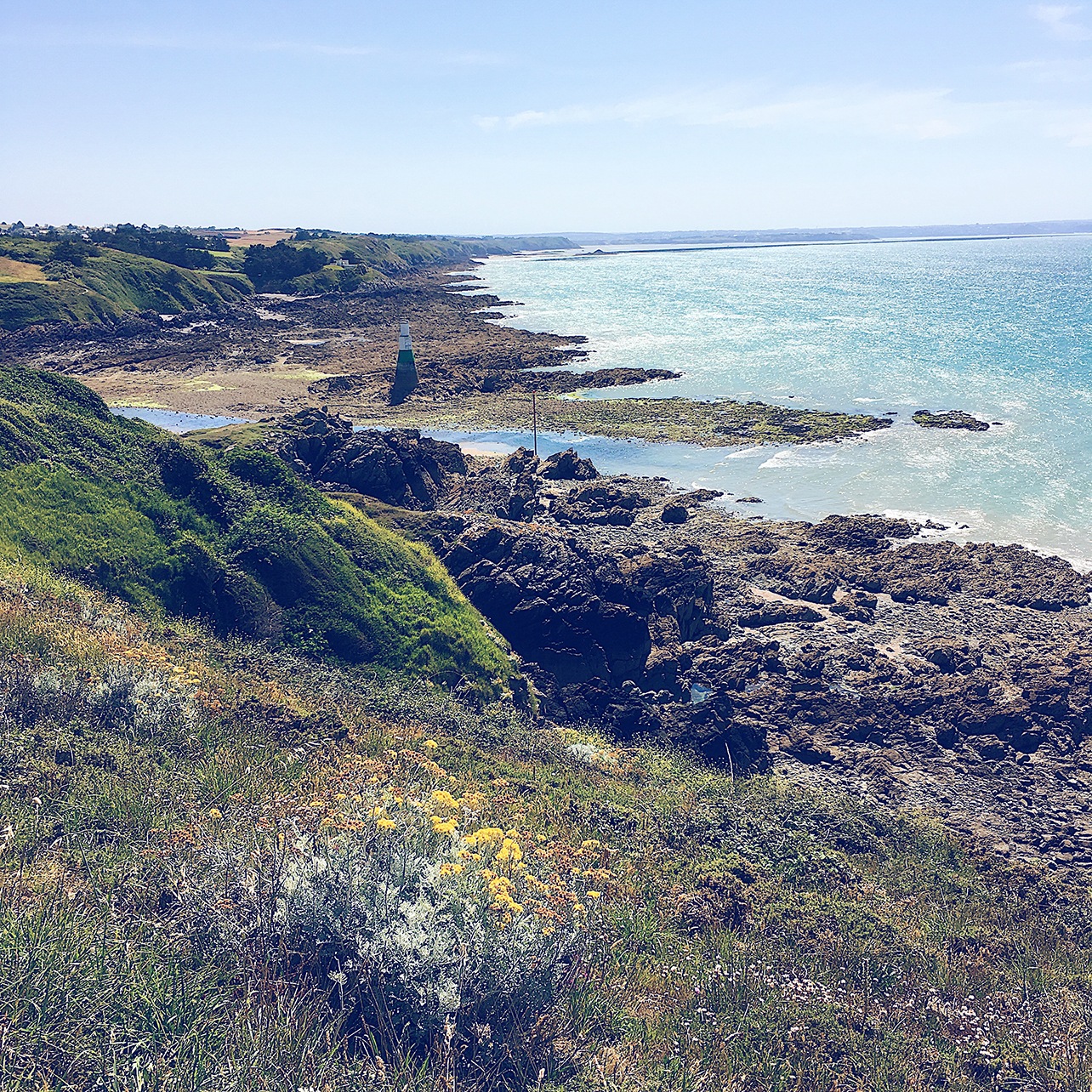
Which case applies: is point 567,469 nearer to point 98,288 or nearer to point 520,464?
point 520,464

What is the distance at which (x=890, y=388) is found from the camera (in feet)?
192

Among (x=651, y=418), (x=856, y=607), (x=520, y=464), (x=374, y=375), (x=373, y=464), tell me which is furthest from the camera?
(x=374, y=375)

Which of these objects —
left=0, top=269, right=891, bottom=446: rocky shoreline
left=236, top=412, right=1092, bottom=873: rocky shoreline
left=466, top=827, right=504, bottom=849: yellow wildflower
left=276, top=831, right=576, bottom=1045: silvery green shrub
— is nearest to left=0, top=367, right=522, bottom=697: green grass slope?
left=236, top=412, right=1092, bottom=873: rocky shoreline

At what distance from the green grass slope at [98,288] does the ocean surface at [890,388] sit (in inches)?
1579

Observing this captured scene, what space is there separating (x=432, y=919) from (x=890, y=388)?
6013 cm

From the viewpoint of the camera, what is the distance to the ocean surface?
34.7m

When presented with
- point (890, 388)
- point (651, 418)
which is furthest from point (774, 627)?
point (890, 388)

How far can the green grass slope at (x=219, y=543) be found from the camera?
55.1ft

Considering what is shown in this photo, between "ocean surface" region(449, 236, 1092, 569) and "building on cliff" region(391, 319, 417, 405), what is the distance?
11.5m

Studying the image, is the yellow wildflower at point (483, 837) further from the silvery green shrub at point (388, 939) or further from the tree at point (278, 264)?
the tree at point (278, 264)

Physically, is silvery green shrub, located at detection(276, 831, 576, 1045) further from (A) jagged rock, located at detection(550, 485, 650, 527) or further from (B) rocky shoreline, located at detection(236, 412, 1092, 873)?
(A) jagged rock, located at detection(550, 485, 650, 527)

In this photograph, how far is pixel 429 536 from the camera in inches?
961

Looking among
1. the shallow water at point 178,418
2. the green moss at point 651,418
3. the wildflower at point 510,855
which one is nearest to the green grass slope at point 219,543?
the wildflower at point 510,855

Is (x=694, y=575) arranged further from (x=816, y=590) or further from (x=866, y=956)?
(x=866, y=956)
